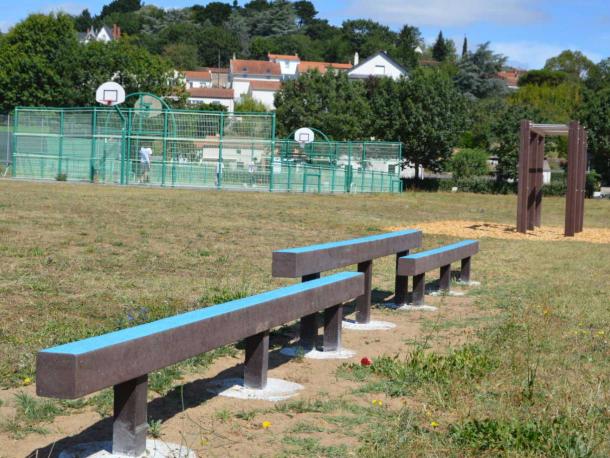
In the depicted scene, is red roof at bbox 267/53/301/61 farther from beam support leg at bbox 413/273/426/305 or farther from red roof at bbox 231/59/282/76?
beam support leg at bbox 413/273/426/305

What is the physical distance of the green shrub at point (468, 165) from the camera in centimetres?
6222

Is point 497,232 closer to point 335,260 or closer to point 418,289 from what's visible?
point 418,289

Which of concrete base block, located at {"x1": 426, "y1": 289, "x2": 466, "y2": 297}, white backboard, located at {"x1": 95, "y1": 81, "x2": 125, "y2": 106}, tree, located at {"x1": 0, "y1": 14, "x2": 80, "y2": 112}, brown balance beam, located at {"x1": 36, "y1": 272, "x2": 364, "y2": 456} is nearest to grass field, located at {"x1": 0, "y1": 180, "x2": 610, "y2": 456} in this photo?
concrete base block, located at {"x1": 426, "y1": 289, "x2": 466, "y2": 297}

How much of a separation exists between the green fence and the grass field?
57.3ft

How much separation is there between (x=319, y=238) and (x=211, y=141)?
66.2 feet

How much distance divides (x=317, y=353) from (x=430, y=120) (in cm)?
5427

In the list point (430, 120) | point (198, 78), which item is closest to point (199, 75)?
point (198, 78)

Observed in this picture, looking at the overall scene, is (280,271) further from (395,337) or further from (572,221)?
(572,221)

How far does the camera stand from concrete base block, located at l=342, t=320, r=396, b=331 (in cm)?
778

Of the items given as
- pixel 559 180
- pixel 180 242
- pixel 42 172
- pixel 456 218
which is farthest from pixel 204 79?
pixel 180 242

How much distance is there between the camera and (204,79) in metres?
162

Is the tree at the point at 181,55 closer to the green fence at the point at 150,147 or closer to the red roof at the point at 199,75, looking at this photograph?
the red roof at the point at 199,75

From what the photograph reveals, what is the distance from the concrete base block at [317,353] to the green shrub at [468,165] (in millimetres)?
55027

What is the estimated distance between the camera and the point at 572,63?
15288 cm
